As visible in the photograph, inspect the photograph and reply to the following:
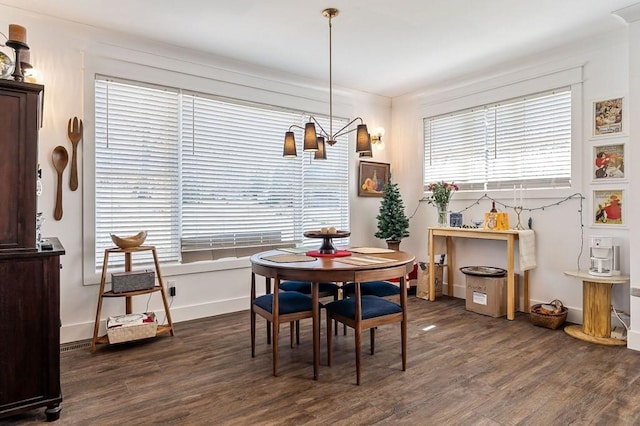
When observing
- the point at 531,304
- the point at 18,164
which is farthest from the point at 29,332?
the point at 531,304

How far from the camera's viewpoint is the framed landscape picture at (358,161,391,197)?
17.4ft

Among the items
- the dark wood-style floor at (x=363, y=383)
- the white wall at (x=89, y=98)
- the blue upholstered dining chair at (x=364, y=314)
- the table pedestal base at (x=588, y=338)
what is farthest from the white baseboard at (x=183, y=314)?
the table pedestal base at (x=588, y=338)

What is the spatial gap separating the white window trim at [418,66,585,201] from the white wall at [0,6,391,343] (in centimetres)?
205

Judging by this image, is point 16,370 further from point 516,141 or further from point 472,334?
point 516,141

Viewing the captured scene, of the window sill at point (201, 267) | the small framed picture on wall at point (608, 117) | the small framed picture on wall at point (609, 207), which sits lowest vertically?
the window sill at point (201, 267)

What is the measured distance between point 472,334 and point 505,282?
883 millimetres

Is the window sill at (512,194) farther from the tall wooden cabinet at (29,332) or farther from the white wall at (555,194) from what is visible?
the tall wooden cabinet at (29,332)

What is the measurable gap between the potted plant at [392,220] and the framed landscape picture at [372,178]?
0.35 meters

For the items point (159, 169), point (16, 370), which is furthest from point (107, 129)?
point (16, 370)

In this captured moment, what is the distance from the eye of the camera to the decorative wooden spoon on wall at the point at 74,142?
10.8 feet

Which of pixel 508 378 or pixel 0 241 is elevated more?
pixel 0 241

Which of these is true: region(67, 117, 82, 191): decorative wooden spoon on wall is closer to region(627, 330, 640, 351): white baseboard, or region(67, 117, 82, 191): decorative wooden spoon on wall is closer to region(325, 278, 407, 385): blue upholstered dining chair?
region(325, 278, 407, 385): blue upholstered dining chair

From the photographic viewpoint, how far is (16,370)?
6.74 feet

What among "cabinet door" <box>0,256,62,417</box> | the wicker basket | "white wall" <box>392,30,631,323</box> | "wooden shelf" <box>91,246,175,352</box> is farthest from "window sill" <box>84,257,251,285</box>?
the wicker basket
